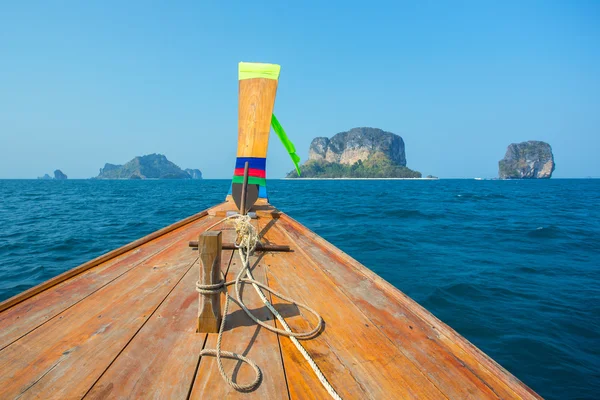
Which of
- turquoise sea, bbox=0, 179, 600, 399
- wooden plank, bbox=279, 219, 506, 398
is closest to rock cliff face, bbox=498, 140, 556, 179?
turquoise sea, bbox=0, 179, 600, 399

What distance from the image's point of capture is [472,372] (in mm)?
1540

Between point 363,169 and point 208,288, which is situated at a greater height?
point 363,169

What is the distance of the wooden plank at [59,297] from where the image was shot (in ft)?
5.83

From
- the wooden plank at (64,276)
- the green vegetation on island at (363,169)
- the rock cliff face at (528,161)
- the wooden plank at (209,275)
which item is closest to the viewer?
the wooden plank at (209,275)

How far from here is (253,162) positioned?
5312 millimetres

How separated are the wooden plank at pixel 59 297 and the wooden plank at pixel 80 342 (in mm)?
78

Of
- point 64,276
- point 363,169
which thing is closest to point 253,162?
point 64,276

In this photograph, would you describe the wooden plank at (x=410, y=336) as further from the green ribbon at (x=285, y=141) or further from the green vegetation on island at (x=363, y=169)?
the green vegetation on island at (x=363, y=169)

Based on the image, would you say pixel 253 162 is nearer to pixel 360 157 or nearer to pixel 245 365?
pixel 245 365

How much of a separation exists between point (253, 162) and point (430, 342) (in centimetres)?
418

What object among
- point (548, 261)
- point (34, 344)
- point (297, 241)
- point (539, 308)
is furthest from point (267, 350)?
point (548, 261)

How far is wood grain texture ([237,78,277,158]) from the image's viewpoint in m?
5.33

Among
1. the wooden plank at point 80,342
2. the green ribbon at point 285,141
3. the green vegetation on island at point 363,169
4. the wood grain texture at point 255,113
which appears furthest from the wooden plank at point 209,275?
the green vegetation on island at point 363,169

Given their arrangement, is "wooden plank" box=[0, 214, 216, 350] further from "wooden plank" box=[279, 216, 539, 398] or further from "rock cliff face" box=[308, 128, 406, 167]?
"rock cliff face" box=[308, 128, 406, 167]
